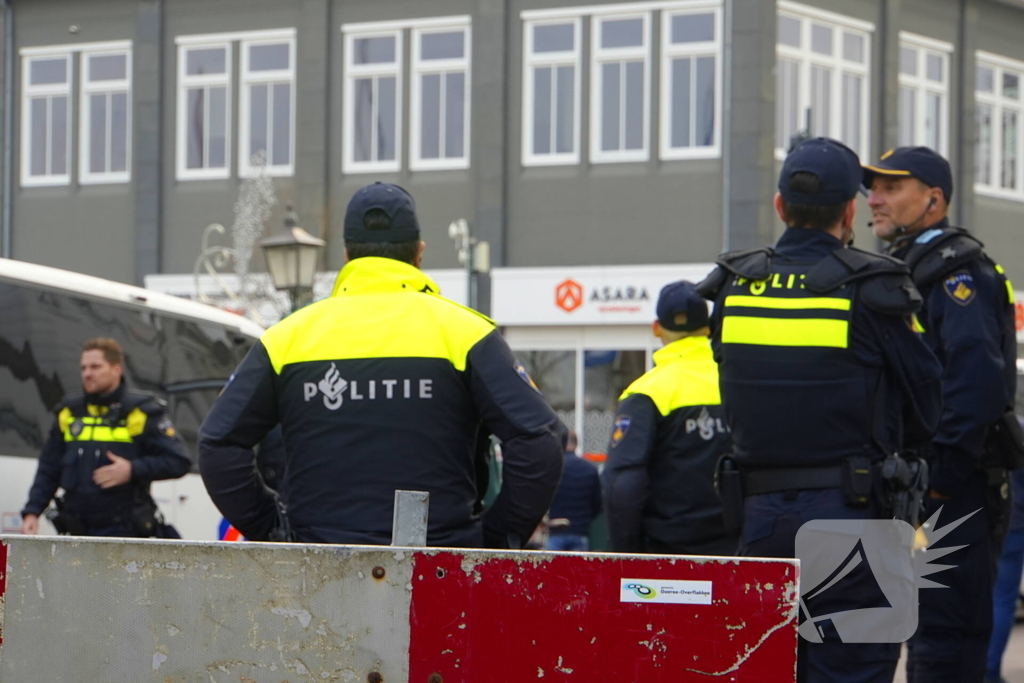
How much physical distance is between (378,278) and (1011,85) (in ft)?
83.4

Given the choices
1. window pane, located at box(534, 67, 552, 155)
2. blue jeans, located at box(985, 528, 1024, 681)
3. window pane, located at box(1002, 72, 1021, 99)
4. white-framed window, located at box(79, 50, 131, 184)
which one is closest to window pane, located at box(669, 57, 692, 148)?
window pane, located at box(534, 67, 552, 155)

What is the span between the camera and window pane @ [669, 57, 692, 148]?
2380 centimetres

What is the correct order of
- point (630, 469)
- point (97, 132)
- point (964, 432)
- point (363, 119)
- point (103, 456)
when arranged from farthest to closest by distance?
point (97, 132) → point (363, 119) → point (103, 456) → point (630, 469) → point (964, 432)

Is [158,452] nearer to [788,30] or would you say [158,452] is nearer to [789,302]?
[789,302]

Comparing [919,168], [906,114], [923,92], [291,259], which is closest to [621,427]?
[919,168]

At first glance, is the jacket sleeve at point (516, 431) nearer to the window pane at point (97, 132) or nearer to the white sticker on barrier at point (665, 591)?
the white sticker on barrier at point (665, 591)

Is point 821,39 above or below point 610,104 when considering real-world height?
above

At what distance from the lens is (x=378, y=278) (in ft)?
13.7

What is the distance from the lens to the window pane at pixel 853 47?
2467cm

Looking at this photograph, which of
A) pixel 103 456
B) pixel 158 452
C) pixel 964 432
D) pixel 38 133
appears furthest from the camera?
pixel 38 133

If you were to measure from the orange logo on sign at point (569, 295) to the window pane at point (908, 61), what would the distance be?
Result: 21.8 feet

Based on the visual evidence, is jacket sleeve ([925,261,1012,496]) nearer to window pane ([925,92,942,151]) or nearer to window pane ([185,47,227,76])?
window pane ([925,92,942,151])

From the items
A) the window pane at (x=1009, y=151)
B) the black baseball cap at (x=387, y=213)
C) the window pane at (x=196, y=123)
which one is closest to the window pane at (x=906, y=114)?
the window pane at (x=1009, y=151)

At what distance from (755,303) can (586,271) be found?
1968cm
